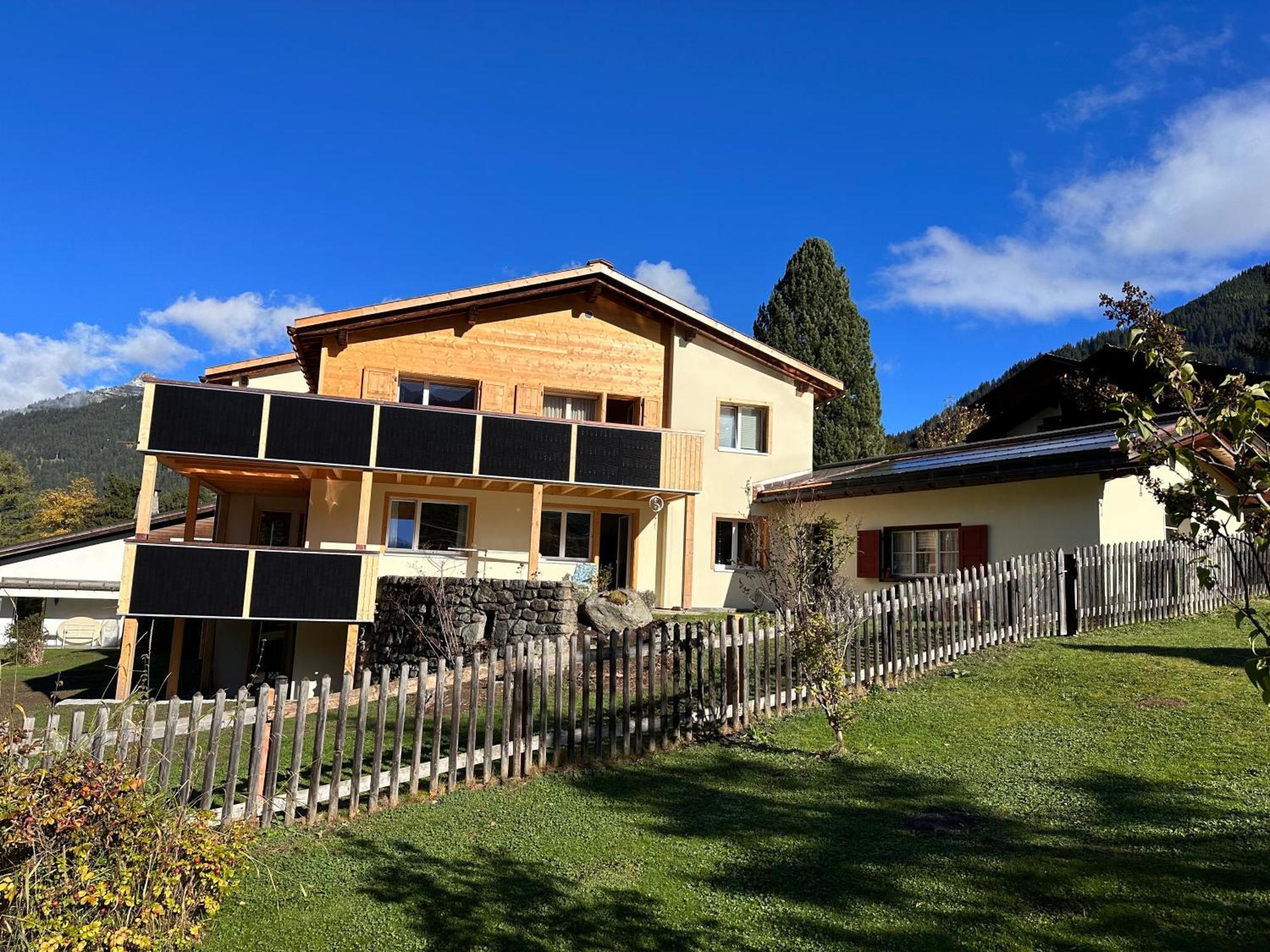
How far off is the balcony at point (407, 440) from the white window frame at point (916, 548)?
4.55 m

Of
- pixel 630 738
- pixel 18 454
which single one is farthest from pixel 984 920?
pixel 18 454

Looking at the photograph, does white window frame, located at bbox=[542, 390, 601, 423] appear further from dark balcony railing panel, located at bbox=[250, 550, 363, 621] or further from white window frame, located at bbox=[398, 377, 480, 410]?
dark balcony railing panel, located at bbox=[250, 550, 363, 621]

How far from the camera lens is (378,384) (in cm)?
2002

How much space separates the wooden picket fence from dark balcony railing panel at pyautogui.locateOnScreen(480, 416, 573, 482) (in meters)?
5.46

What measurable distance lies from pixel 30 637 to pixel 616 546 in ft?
69.9

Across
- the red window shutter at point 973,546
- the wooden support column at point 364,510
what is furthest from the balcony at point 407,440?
the red window shutter at point 973,546

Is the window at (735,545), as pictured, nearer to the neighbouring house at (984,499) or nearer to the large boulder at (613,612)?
the neighbouring house at (984,499)

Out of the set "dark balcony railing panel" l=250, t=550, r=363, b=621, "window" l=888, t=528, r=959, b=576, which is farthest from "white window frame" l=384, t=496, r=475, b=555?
"window" l=888, t=528, r=959, b=576

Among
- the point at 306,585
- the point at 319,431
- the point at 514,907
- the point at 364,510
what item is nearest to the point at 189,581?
the point at 306,585

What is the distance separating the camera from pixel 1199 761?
7.43m

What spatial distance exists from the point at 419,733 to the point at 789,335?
33.4 m

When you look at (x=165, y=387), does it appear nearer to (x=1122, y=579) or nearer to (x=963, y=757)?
(x=963, y=757)

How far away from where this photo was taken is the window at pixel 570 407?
21.8 meters

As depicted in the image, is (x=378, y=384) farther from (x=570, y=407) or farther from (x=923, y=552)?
(x=923, y=552)
